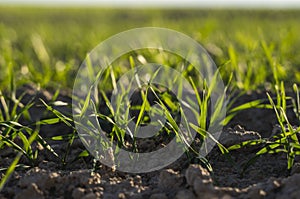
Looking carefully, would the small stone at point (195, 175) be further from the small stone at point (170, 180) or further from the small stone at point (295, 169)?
the small stone at point (295, 169)

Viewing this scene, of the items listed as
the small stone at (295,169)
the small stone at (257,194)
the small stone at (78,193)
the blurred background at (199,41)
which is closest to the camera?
the small stone at (257,194)

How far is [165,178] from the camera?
4.48 feet

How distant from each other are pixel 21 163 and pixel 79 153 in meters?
0.19

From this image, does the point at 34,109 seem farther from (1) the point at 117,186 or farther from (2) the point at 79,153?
(1) the point at 117,186

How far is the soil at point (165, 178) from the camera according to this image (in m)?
1.24

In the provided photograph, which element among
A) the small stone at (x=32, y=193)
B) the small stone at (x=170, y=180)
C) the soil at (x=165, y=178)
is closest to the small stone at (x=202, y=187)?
the soil at (x=165, y=178)

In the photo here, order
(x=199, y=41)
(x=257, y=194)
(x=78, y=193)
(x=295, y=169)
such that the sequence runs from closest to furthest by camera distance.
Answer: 1. (x=257, y=194)
2. (x=78, y=193)
3. (x=295, y=169)
4. (x=199, y=41)

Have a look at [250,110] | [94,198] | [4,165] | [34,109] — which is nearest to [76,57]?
[34,109]

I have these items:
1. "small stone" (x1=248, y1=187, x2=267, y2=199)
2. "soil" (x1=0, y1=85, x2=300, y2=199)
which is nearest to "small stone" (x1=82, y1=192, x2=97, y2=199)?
"soil" (x1=0, y1=85, x2=300, y2=199)

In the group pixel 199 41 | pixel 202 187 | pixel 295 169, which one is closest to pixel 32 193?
pixel 202 187

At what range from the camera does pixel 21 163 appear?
1.63 meters

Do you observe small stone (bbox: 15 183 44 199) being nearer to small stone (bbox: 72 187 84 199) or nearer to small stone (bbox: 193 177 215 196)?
small stone (bbox: 72 187 84 199)

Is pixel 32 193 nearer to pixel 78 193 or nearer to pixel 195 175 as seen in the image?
pixel 78 193

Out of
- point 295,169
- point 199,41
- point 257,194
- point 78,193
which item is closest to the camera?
point 257,194
